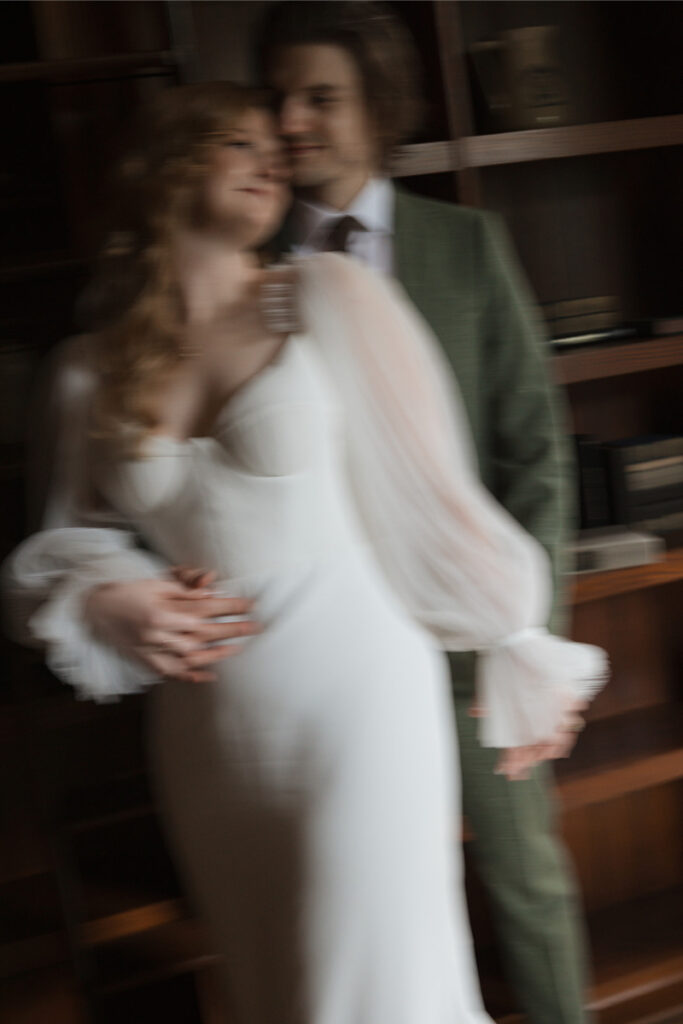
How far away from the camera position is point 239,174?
1213 millimetres

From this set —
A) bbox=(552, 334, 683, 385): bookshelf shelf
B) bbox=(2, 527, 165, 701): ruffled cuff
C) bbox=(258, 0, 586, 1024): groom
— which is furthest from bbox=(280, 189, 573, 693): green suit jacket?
bbox=(2, 527, 165, 701): ruffled cuff

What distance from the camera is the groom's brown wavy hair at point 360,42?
1.44 meters

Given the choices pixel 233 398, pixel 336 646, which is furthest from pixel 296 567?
pixel 233 398

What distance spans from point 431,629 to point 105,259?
604 millimetres

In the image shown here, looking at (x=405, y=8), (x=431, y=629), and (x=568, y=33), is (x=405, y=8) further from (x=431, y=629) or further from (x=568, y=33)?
(x=431, y=629)

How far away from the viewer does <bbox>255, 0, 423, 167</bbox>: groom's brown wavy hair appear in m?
1.44

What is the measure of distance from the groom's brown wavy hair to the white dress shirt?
0.06m

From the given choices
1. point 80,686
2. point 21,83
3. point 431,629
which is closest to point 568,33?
point 21,83

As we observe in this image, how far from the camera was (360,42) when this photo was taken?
57.1 inches

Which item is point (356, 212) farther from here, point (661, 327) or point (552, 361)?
point (661, 327)

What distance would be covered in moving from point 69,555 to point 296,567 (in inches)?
11.2

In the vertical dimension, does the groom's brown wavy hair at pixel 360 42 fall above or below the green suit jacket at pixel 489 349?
above

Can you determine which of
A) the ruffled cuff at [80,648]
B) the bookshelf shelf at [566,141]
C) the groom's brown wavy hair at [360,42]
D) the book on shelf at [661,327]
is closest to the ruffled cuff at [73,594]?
the ruffled cuff at [80,648]

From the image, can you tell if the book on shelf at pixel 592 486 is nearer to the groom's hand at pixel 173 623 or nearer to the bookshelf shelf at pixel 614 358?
the bookshelf shelf at pixel 614 358
